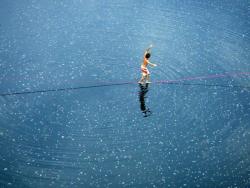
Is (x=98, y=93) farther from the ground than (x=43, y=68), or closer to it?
closer to it

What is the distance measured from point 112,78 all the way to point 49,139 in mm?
3147

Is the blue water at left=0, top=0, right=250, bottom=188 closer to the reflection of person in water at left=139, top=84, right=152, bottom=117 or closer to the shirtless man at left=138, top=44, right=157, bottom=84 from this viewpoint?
the reflection of person in water at left=139, top=84, right=152, bottom=117

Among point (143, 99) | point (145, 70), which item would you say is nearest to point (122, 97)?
point (143, 99)

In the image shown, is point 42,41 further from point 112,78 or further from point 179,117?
point 179,117

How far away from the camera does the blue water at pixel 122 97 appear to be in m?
8.45

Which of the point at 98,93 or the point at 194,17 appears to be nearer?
the point at 98,93

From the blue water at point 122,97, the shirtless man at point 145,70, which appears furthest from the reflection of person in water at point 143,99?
the shirtless man at point 145,70

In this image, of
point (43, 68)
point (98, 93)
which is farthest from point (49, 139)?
point (43, 68)

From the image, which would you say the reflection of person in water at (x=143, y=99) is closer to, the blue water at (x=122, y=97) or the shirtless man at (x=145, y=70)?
the blue water at (x=122, y=97)

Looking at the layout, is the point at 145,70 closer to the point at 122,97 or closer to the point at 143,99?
the point at 143,99

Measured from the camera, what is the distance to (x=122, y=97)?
34.0 ft

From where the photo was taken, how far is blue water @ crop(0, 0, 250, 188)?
8.45m

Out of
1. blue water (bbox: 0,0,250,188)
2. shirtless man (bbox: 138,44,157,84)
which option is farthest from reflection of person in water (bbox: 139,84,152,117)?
shirtless man (bbox: 138,44,157,84)

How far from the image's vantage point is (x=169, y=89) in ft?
35.3
